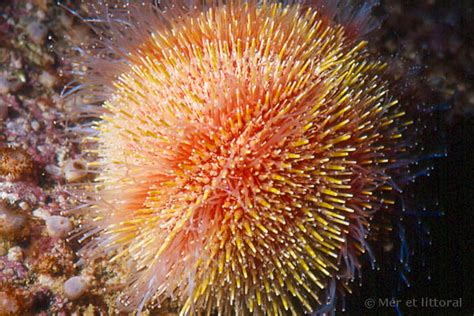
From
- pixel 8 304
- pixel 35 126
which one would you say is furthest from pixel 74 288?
pixel 35 126

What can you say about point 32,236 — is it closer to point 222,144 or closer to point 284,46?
point 222,144

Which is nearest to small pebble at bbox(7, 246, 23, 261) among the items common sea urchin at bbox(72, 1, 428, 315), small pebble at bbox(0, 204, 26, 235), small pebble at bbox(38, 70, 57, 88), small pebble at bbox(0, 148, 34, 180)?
small pebble at bbox(0, 204, 26, 235)

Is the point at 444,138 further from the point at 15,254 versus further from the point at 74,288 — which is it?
the point at 15,254

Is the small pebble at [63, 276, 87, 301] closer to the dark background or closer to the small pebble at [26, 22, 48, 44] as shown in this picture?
the dark background

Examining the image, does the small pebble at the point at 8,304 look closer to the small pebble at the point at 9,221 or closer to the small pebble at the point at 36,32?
the small pebble at the point at 9,221

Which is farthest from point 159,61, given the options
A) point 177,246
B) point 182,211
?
point 177,246
